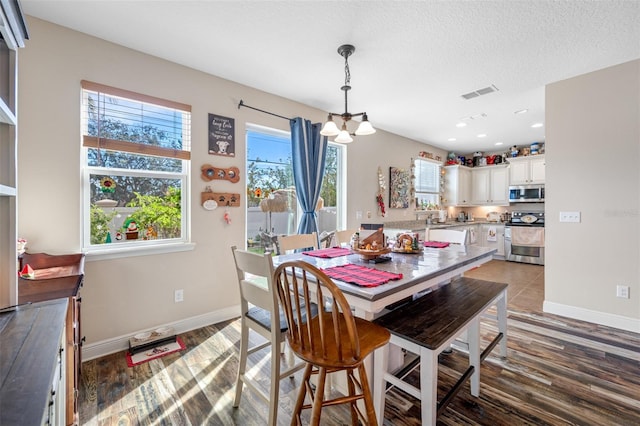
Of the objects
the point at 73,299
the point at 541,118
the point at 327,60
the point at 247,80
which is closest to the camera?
the point at 73,299

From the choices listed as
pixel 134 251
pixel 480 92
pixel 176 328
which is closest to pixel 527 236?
pixel 480 92

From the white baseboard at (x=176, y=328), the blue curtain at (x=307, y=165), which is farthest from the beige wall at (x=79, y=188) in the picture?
the blue curtain at (x=307, y=165)

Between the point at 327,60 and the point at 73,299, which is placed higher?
the point at 327,60

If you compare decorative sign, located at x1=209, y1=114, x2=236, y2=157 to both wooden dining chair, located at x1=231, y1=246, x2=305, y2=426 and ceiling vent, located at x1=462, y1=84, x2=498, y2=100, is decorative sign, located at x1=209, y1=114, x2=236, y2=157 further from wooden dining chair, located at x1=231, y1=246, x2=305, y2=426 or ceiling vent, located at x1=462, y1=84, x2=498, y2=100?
ceiling vent, located at x1=462, y1=84, x2=498, y2=100

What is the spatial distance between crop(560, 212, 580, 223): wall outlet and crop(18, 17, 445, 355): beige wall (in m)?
3.30

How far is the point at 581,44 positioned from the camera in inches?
90.1

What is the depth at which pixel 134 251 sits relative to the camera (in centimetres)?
238

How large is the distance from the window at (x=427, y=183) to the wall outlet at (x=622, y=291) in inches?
130

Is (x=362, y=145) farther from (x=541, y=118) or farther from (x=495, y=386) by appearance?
(x=495, y=386)

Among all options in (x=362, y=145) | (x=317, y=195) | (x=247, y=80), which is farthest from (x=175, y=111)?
(x=362, y=145)

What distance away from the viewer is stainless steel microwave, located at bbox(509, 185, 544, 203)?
18.9 feet

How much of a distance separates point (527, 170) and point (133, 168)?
22.6 feet

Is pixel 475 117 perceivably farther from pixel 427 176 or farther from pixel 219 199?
pixel 219 199

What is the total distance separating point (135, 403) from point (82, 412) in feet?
0.87
